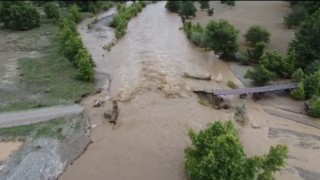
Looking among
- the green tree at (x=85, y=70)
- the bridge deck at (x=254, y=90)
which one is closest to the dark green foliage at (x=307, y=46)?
the bridge deck at (x=254, y=90)

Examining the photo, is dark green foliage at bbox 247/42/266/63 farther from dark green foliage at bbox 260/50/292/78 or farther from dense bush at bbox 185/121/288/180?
dense bush at bbox 185/121/288/180

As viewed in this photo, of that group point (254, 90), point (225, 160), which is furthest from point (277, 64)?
point (225, 160)

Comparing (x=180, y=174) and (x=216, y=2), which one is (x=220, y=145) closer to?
(x=180, y=174)

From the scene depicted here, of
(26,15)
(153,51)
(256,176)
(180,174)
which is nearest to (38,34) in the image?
(26,15)

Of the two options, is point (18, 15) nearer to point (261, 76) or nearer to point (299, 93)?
point (261, 76)

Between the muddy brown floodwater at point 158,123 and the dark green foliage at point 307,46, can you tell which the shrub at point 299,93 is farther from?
the dark green foliage at point 307,46
